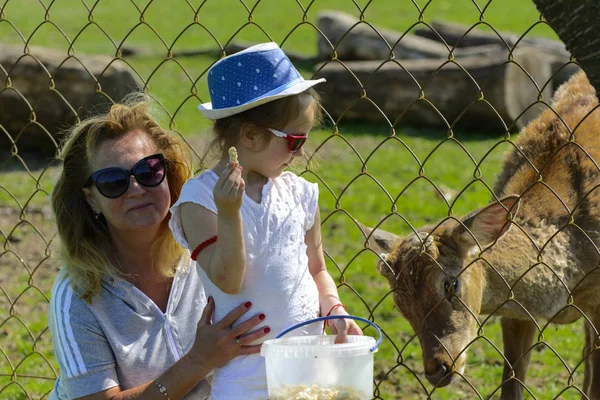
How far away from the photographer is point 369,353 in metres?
2.71

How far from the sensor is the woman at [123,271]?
324 cm

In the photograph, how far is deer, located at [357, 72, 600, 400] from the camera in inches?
161

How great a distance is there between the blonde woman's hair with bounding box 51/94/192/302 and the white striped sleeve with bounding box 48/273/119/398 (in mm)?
69

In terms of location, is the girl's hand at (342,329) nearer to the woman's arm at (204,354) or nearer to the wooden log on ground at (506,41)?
the woman's arm at (204,354)

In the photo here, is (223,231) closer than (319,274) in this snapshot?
Yes

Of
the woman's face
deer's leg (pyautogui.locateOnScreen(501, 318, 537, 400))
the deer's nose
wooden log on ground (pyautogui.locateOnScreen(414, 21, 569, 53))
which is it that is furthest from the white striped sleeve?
wooden log on ground (pyautogui.locateOnScreen(414, 21, 569, 53))

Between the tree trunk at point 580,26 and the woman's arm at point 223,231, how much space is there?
99 centimetres

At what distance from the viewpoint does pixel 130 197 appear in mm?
3279

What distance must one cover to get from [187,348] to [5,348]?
2768 millimetres

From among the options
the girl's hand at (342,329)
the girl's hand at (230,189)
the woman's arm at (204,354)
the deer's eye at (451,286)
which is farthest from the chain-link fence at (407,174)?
the girl's hand at (230,189)

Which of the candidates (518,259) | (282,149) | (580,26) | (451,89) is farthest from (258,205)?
(451,89)

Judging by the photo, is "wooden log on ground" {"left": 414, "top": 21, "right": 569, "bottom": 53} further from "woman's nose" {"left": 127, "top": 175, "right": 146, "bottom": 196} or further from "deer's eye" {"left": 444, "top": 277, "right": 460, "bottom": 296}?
"woman's nose" {"left": 127, "top": 175, "right": 146, "bottom": 196}

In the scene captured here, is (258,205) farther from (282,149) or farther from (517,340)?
(517,340)

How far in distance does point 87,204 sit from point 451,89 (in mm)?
8262
